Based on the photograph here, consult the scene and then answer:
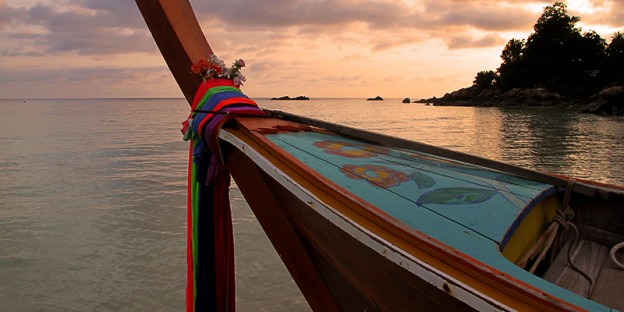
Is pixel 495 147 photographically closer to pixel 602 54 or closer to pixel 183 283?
pixel 183 283

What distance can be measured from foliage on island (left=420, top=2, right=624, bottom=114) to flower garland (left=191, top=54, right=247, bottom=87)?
47.5m

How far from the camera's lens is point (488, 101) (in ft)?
177

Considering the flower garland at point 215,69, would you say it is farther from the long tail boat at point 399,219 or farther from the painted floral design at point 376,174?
the painted floral design at point 376,174

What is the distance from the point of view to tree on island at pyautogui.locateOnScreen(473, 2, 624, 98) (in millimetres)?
49094

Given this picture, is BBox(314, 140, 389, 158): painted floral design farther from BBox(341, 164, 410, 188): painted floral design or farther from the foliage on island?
the foliage on island

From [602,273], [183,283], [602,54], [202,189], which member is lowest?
[183,283]

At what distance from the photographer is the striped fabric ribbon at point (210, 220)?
7.80 feet

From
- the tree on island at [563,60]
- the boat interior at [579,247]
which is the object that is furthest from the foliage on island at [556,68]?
the boat interior at [579,247]

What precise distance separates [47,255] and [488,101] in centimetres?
Result: 5561

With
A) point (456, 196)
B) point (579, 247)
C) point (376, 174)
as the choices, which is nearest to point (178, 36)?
point (376, 174)

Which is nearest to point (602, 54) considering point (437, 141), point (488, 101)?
point (488, 101)

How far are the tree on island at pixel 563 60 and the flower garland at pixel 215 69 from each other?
52133 mm

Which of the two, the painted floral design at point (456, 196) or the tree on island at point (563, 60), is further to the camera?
the tree on island at point (563, 60)

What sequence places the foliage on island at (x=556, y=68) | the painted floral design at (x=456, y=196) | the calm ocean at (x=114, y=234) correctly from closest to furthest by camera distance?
the painted floral design at (x=456, y=196)
the calm ocean at (x=114, y=234)
the foliage on island at (x=556, y=68)
